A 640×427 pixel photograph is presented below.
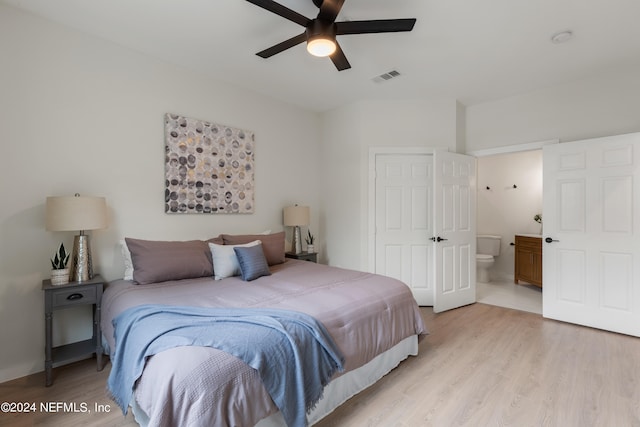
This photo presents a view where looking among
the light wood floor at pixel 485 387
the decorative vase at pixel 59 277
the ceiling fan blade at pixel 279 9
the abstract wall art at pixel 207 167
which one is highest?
the ceiling fan blade at pixel 279 9

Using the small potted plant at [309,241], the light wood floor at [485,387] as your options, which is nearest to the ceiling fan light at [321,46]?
the light wood floor at [485,387]

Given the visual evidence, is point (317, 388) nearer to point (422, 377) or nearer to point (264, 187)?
point (422, 377)

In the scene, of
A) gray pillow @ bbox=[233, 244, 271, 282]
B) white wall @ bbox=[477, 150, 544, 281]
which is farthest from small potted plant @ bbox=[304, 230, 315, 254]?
white wall @ bbox=[477, 150, 544, 281]

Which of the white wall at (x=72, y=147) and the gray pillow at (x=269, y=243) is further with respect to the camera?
the gray pillow at (x=269, y=243)

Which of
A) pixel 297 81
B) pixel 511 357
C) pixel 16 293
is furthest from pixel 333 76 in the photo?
pixel 16 293

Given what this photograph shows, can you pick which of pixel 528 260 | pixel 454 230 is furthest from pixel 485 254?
pixel 454 230

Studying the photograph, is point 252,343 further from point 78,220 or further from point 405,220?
point 405,220

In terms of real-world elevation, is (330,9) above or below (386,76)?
below

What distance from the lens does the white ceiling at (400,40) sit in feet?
7.23

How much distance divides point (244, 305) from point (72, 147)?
78.3 inches

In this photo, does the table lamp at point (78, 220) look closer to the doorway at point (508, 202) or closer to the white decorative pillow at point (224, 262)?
the white decorative pillow at point (224, 262)

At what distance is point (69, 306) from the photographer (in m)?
2.20

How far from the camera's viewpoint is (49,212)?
216 cm

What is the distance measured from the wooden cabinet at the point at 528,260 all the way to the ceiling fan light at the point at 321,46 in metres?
4.29
